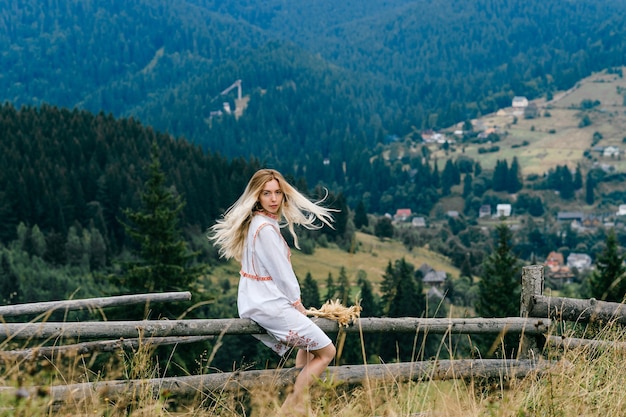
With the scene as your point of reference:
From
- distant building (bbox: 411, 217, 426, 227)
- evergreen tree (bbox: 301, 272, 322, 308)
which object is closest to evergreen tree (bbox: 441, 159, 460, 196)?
distant building (bbox: 411, 217, 426, 227)

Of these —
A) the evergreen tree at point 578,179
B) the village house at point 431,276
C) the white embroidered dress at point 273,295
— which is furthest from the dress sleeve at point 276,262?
the evergreen tree at point 578,179

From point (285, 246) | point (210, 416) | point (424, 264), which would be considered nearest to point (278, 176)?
point (285, 246)

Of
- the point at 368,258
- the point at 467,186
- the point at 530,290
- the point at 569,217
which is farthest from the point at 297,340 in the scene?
the point at 467,186

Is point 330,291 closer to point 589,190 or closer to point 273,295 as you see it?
point 273,295

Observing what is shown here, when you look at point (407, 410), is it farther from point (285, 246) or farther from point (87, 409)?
point (87, 409)

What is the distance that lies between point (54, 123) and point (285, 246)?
309ft

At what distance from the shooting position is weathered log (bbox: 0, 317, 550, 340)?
528 centimetres

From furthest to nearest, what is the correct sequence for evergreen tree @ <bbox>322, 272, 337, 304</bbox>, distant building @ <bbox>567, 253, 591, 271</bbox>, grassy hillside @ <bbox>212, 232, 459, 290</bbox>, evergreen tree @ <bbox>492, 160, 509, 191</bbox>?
1. evergreen tree @ <bbox>492, 160, 509, 191</bbox>
2. distant building @ <bbox>567, 253, 591, 271</bbox>
3. grassy hillside @ <bbox>212, 232, 459, 290</bbox>
4. evergreen tree @ <bbox>322, 272, 337, 304</bbox>

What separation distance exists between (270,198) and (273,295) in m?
0.78

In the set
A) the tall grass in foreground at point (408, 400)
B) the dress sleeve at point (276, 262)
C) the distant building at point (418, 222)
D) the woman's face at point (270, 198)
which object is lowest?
the distant building at point (418, 222)

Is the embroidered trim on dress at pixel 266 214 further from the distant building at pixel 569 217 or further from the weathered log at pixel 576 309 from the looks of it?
the distant building at pixel 569 217

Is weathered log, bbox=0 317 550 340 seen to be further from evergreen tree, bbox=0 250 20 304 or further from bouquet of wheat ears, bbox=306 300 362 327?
evergreen tree, bbox=0 250 20 304

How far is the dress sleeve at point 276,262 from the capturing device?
5.66 metres

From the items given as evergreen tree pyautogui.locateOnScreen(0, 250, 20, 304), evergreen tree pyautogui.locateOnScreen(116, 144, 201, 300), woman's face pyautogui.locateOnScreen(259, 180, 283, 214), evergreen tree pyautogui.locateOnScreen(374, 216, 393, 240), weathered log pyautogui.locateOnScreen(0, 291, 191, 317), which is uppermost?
woman's face pyautogui.locateOnScreen(259, 180, 283, 214)
